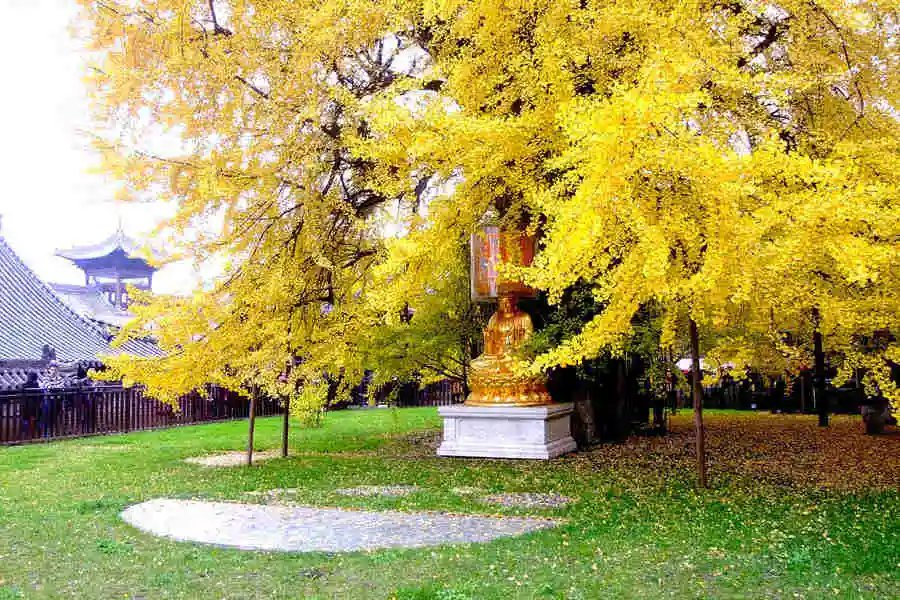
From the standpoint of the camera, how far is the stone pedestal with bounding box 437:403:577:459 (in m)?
11.8

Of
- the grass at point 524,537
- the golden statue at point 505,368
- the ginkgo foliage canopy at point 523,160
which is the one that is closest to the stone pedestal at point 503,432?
the golden statue at point 505,368

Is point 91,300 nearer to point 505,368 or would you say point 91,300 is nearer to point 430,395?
point 430,395

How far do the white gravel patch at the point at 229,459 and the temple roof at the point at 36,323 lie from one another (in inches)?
297

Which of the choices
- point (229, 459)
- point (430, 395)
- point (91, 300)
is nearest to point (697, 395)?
point (229, 459)

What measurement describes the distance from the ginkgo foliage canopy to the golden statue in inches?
45.7

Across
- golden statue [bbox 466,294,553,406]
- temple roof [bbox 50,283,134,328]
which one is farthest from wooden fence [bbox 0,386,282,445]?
temple roof [bbox 50,283,134,328]

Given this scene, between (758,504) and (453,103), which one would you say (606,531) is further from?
(453,103)

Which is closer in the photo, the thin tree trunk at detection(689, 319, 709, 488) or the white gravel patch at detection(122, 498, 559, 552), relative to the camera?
the white gravel patch at detection(122, 498, 559, 552)

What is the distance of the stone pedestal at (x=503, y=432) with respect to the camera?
38.7 feet

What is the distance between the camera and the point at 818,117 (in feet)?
35.9

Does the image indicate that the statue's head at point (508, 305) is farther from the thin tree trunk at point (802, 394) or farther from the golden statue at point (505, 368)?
the thin tree trunk at point (802, 394)

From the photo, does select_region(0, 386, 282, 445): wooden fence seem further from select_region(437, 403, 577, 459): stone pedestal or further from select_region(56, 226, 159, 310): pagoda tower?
select_region(56, 226, 159, 310): pagoda tower

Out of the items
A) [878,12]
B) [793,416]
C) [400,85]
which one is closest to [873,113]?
[878,12]

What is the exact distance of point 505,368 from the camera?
492 inches
